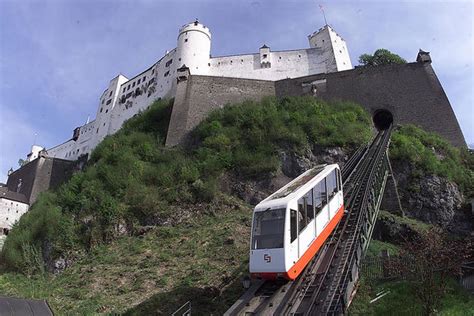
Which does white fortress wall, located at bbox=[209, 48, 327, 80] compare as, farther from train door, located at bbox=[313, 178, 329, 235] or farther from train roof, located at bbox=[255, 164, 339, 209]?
train door, located at bbox=[313, 178, 329, 235]

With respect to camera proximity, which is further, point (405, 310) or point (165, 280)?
point (165, 280)

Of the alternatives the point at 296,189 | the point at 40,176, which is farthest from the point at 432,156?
the point at 40,176

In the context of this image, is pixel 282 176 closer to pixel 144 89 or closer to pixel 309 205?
pixel 309 205

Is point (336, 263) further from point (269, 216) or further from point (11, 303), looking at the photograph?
point (11, 303)

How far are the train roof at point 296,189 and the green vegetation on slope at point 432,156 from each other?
11.2m

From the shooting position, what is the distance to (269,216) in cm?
1072

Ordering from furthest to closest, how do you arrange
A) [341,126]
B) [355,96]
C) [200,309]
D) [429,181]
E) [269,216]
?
[355,96]
[341,126]
[429,181]
[200,309]
[269,216]

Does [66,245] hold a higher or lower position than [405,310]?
higher

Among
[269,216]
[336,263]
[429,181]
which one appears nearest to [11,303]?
[269,216]

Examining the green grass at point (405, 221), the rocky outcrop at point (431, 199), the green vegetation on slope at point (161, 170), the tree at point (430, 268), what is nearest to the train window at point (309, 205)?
the tree at point (430, 268)

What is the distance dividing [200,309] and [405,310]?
5324 mm

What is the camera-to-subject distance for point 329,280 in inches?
392

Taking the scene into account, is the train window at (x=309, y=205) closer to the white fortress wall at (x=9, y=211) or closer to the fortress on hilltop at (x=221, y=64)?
the fortress on hilltop at (x=221, y=64)

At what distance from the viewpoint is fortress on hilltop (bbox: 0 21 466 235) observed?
29609mm
